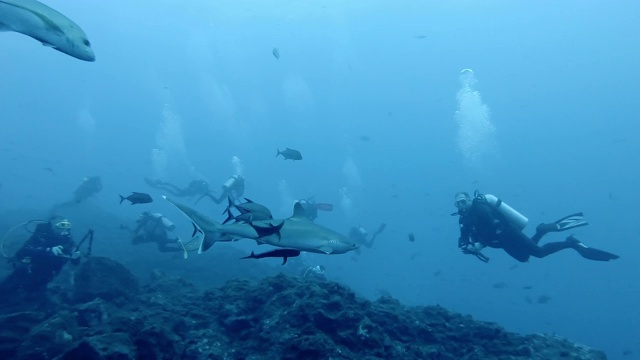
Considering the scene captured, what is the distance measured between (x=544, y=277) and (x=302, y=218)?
115 metres

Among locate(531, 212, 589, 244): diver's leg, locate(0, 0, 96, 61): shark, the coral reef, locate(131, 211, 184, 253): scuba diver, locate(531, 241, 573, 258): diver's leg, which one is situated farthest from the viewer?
locate(131, 211, 184, 253): scuba diver

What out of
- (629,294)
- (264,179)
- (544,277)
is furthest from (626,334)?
(264,179)

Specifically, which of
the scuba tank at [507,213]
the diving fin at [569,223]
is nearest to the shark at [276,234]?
the scuba tank at [507,213]

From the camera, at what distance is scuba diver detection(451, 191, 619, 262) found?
38.9 ft

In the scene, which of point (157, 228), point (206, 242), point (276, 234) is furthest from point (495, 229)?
point (157, 228)

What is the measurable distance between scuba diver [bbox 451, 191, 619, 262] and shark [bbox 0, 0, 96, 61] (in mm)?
11025

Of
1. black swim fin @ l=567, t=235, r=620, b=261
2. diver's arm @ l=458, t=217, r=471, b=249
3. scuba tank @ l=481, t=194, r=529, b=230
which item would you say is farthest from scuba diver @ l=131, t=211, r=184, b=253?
black swim fin @ l=567, t=235, r=620, b=261

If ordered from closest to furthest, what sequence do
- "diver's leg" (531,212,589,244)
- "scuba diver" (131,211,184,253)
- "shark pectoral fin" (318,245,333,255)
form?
1. "shark pectoral fin" (318,245,333,255)
2. "diver's leg" (531,212,589,244)
3. "scuba diver" (131,211,184,253)

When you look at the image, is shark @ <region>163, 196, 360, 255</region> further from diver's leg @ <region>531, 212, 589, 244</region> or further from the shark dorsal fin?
diver's leg @ <region>531, 212, 589, 244</region>

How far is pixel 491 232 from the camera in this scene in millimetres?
11969

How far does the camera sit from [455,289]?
82062mm

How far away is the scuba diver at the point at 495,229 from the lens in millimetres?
11859

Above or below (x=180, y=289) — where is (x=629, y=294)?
above

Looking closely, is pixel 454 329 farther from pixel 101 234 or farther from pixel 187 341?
pixel 101 234
